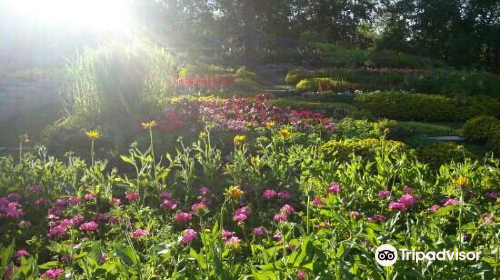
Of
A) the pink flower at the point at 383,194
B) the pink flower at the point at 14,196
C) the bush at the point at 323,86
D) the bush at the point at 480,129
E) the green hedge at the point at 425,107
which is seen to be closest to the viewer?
the pink flower at the point at 383,194

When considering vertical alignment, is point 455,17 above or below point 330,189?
above

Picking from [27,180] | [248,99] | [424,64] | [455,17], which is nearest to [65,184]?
[27,180]

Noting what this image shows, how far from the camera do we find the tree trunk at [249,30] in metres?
22.6

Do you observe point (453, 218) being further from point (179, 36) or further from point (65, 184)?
point (179, 36)

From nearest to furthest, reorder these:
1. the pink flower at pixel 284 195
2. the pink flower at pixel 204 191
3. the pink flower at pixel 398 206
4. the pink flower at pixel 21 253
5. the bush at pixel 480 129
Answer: the pink flower at pixel 21 253
the pink flower at pixel 398 206
the pink flower at pixel 284 195
the pink flower at pixel 204 191
the bush at pixel 480 129

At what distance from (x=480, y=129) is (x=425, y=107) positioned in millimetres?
3002

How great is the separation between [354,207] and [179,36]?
32.4 metres

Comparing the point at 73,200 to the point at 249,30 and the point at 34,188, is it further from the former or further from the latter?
the point at 249,30

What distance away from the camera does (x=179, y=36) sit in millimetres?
34906

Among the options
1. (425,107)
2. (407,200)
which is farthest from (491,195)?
(425,107)

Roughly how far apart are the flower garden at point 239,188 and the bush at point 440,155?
0.06 feet

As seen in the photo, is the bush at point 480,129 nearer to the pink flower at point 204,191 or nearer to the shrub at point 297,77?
the pink flower at point 204,191

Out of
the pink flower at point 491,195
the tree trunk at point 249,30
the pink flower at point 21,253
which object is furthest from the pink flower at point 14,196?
the tree trunk at point 249,30

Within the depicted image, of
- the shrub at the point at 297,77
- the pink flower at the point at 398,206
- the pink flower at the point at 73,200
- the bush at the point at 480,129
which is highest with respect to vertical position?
the pink flower at the point at 398,206
